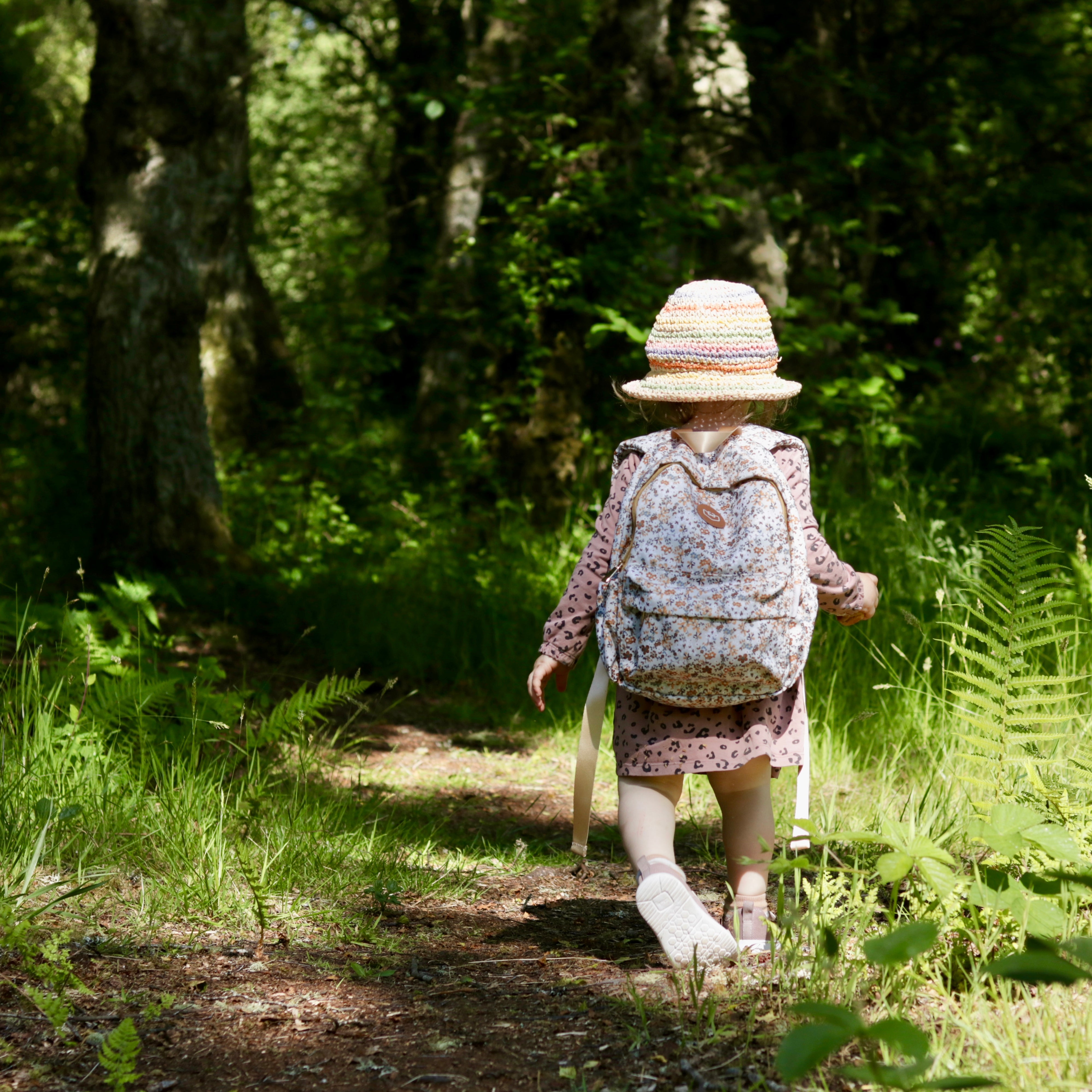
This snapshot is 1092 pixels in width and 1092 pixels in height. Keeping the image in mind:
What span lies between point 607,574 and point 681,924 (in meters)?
0.82

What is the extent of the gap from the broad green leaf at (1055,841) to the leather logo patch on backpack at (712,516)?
0.87 metres

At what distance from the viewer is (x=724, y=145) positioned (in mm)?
8406

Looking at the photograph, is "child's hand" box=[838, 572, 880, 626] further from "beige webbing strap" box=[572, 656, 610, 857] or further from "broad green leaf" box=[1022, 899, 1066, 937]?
"broad green leaf" box=[1022, 899, 1066, 937]

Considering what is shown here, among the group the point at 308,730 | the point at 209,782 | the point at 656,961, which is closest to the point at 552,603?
the point at 308,730

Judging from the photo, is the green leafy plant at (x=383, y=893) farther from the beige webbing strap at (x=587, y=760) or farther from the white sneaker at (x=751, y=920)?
the white sneaker at (x=751, y=920)

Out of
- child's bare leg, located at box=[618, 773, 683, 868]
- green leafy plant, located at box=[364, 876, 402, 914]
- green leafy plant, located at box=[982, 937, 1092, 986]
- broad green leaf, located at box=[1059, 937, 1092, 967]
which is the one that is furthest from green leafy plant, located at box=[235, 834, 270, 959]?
broad green leaf, located at box=[1059, 937, 1092, 967]

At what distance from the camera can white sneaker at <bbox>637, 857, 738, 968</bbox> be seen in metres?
2.33

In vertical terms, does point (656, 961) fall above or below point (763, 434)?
below

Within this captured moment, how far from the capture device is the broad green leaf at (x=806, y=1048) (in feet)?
4.99

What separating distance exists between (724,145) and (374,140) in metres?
11.1

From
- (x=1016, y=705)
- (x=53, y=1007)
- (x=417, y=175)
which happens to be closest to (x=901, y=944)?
(x=1016, y=705)

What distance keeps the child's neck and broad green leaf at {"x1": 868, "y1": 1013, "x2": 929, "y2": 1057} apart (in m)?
1.39

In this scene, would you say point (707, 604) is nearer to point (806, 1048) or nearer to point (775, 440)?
point (775, 440)

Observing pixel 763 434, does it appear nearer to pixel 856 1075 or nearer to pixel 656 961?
pixel 656 961
